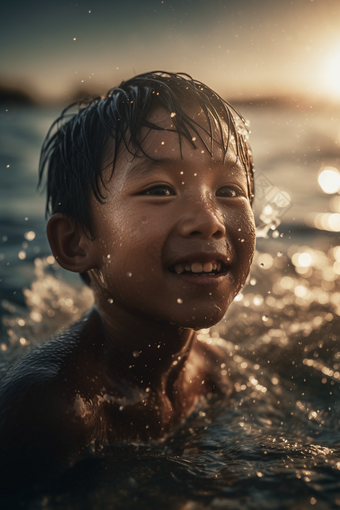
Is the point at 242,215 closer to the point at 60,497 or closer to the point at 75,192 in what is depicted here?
the point at 75,192

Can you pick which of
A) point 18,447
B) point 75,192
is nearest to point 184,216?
point 75,192

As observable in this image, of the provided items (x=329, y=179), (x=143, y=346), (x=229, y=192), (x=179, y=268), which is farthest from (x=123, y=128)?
(x=329, y=179)

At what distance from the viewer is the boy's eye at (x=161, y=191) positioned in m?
1.86

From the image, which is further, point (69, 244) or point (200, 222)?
point (69, 244)

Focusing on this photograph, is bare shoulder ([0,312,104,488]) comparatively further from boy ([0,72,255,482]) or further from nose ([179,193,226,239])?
nose ([179,193,226,239])

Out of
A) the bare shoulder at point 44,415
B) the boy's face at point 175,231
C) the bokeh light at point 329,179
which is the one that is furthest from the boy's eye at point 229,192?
the bokeh light at point 329,179

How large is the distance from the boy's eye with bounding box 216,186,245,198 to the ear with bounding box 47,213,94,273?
61 centimetres

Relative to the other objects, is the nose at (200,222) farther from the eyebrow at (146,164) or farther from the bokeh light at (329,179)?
the bokeh light at (329,179)

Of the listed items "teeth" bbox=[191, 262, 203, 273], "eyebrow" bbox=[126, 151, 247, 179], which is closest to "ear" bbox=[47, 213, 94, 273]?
"eyebrow" bbox=[126, 151, 247, 179]

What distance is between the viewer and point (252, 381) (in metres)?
3.12

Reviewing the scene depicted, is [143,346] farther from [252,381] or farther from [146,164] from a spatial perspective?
[252,381]

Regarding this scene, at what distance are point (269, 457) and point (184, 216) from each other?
1006 millimetres

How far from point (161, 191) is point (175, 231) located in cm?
18

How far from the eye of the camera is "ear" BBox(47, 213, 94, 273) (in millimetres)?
2168
